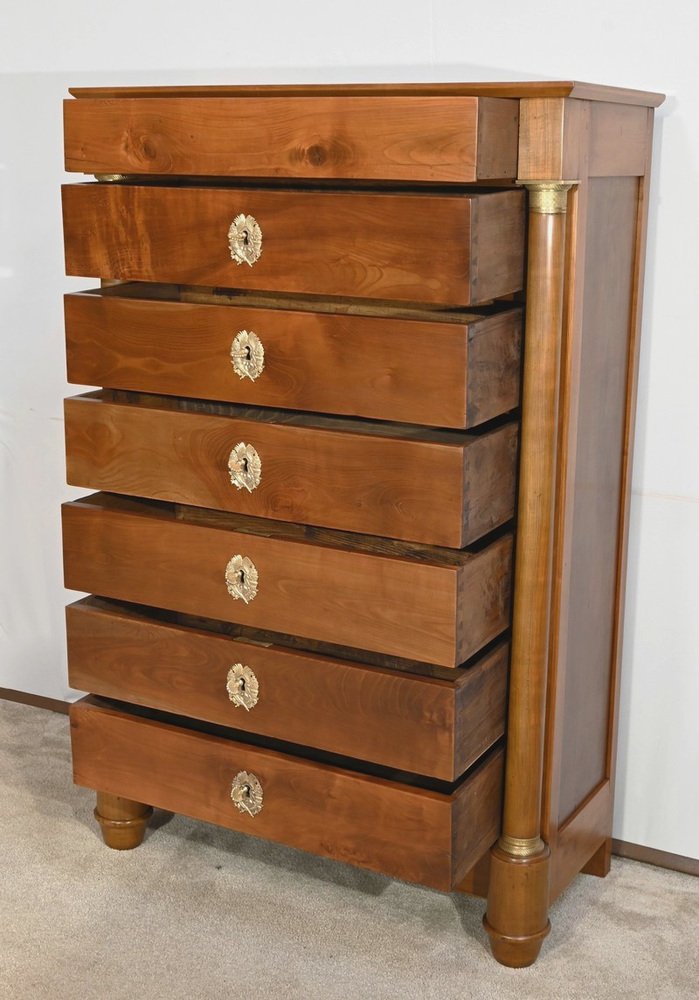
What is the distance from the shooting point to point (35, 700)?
8.09 ft

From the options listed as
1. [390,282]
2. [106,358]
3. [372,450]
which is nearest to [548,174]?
[390,282]

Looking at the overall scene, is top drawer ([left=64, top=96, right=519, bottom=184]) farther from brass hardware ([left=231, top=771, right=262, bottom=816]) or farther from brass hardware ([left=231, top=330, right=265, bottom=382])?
brass hardware ([left=231, top=771, right=262, bottom=816])

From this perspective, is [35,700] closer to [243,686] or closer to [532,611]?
[243,686]

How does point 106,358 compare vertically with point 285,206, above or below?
below

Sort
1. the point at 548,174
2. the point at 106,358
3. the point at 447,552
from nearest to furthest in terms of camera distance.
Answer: the point at 548,174 < the point at 447,552 < the point at 106,358

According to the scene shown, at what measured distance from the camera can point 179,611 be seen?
1696 millimetres

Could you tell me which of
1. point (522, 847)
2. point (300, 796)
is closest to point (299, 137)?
point (300, 796)

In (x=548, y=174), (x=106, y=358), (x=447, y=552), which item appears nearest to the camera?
(x=548, y=174)

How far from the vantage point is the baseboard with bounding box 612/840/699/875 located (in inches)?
75.1

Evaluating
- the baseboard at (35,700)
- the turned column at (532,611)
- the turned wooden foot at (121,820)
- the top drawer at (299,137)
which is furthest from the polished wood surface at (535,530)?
the baseboard at (35,700)

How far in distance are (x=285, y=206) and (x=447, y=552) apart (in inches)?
17.5

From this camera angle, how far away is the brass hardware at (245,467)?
1.55 metres

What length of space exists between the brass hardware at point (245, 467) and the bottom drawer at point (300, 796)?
0.37m

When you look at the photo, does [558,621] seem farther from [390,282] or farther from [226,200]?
[226,200]
